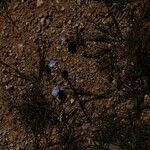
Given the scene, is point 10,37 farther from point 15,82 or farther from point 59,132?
point 59,132

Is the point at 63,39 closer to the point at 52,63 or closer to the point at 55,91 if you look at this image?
the point at 52,63

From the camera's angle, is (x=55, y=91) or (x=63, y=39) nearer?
(x=55, y=91)

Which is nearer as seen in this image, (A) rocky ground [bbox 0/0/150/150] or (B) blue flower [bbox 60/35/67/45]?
(A) rocky ground [bbox 0/0/150/150]

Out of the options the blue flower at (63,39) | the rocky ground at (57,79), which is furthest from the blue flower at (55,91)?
the blue flower at (63,39)

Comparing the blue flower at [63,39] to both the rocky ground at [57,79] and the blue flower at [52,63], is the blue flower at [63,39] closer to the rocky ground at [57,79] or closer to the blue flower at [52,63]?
the rocky ground at [57,79]

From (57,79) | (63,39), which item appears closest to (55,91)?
(57,79)

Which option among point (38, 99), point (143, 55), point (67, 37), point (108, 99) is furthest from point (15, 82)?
point (143, 55)

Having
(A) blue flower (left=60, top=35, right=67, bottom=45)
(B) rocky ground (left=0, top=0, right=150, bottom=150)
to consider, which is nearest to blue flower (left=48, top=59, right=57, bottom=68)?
(B) rocky ground (left=0, top=0, right=150, bottom=150)

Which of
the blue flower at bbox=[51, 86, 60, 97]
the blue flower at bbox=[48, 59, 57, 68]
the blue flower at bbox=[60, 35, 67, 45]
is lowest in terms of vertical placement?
the blue flower at bbox=[51, 86, 60, 97]

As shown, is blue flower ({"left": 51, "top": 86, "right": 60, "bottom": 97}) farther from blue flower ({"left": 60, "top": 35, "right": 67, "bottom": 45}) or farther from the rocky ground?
blue flower ({"left": 60, "top": 35, "right": 67, "bottom": 45})
